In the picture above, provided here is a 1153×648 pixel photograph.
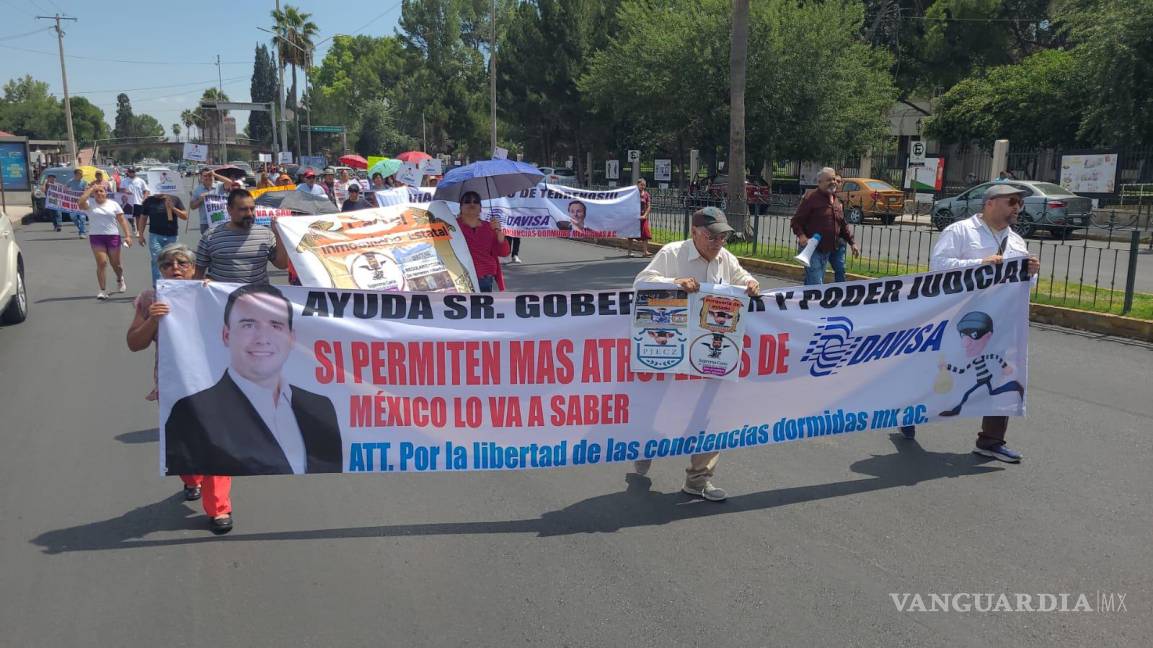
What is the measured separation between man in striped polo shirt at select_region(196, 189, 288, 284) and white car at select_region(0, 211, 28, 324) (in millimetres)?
5693

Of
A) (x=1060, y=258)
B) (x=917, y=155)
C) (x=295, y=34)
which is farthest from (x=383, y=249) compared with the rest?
(x=295, y=34)

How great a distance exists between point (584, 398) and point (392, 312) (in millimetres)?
1167

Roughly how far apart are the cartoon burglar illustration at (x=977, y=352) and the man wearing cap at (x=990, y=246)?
0.07m

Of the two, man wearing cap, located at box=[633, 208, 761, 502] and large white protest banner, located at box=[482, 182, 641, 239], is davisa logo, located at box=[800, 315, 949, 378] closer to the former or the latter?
man wearing cap, located at box=[633, 208, 761, 502]

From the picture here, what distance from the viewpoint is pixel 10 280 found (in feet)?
34.5

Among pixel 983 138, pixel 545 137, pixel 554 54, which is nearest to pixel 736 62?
pixel 983 138

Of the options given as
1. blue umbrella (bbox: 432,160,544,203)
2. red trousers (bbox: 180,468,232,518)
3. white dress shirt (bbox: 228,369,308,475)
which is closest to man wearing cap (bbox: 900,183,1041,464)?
blue umbrella (bbox: 432,160,544,203)

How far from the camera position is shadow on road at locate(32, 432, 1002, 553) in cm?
473

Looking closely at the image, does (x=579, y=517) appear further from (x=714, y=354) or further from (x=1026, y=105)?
(x=1026, y=105)

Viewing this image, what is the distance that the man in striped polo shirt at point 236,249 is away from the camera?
593 centimetres

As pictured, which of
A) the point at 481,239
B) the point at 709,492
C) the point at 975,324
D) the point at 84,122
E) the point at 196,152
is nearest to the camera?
the point at 709,492

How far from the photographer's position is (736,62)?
17.7 meters

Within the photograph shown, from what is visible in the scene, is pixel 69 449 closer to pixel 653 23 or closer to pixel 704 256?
pixel 704 256

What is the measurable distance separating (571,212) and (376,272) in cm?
1075
